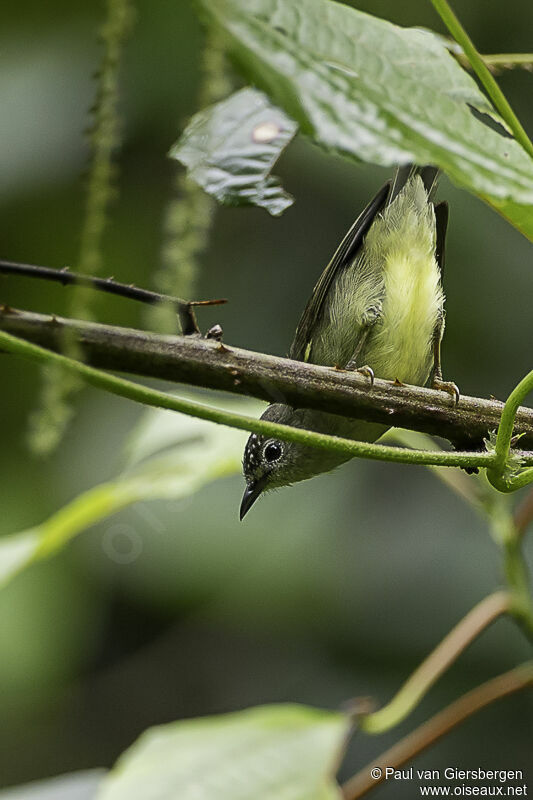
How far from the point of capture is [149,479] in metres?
1.63

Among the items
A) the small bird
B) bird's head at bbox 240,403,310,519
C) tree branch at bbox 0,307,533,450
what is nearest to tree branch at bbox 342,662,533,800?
tree branch at bbox 0,307,533,450

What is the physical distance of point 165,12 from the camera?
3264 millimetres

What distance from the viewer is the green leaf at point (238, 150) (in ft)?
3.42

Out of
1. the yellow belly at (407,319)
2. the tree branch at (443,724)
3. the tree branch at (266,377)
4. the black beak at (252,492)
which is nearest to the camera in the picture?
the tree branch at (266,377)

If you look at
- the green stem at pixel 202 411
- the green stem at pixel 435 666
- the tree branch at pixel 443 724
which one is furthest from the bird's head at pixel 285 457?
the green stem at pixel 202 411

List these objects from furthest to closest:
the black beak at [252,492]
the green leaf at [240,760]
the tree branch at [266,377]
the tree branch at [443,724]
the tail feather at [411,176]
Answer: the black beak at [252,492] < the tail feather at [411,176] < the tree branch at [443,724] < the green leaf at [240,760] < the tree branch at [266,377]

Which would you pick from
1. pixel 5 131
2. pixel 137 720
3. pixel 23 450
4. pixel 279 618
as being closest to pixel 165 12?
pixel 5 131

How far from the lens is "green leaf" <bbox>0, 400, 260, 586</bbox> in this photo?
1.49 metres

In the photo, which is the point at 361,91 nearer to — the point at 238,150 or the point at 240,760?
the point at 238,150

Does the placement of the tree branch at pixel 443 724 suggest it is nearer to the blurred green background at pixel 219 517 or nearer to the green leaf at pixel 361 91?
the green leaf at pixel 361 91

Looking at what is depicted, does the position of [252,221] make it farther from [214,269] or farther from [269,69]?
[269,69]

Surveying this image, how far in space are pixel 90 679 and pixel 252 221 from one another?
7.86 ft

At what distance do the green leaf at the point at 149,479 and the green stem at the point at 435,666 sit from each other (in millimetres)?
493

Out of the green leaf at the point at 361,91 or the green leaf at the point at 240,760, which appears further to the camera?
the green leaf at the point at 240,760
